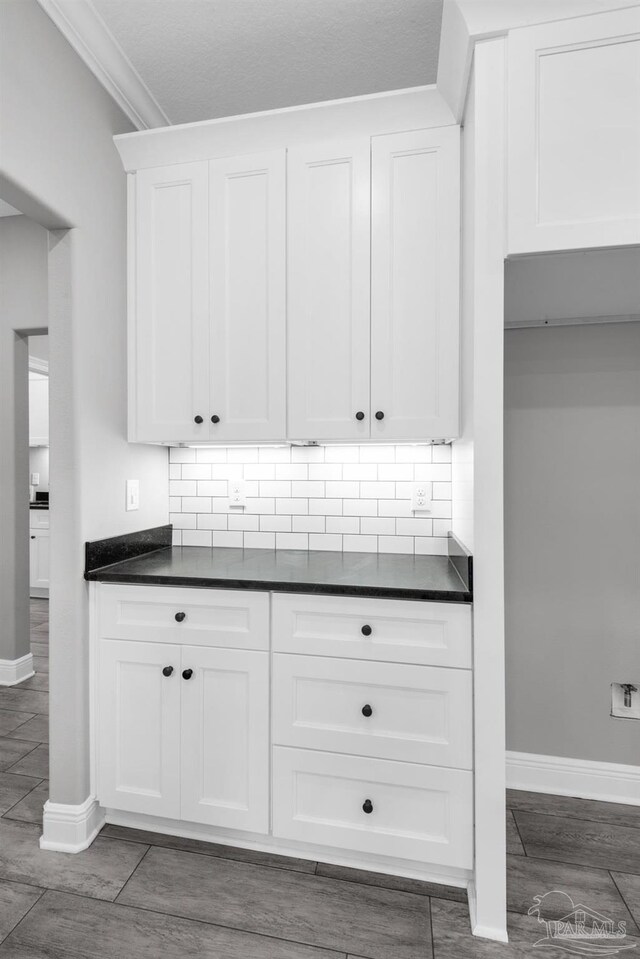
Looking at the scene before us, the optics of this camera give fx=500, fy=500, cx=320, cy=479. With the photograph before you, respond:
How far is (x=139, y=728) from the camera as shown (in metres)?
1.83

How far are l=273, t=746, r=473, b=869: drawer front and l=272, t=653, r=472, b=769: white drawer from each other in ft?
0.15

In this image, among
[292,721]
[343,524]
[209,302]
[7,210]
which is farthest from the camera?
[7,210]

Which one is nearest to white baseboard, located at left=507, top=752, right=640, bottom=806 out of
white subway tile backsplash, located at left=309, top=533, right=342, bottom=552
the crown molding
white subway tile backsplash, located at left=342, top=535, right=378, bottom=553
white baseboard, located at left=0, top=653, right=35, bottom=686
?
white subway tile backsplash, located at left=342, top=535, right=378, bottom=553

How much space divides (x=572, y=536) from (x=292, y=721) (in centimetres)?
135

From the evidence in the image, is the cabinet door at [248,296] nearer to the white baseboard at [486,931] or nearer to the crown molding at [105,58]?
the crown molding at [105,58]

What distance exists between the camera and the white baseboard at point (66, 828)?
179 centimetres

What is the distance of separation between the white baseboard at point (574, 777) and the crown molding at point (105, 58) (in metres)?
3.18

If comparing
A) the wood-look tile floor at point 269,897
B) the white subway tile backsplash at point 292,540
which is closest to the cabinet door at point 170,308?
the white subway tile backsplash at point 292,540

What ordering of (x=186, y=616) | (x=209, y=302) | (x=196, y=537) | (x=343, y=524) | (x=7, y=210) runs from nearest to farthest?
(x=186, y=616) → (x=209, y=302) → (x=343, y=524) → (x=196, y=537) → (x=7, y=210)

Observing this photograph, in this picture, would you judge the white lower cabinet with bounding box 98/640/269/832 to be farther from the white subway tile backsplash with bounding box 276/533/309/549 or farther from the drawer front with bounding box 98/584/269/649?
the white subway tile backsplash with bounding box 276/533/309/549

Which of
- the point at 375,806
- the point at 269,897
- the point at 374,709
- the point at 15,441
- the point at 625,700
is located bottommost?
the point at 269,897

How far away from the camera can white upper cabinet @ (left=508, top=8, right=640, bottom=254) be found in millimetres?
1356

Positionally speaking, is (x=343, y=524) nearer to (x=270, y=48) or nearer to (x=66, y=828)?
(x=66, y=828)

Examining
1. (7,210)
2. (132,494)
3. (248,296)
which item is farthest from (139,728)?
(7,210)
